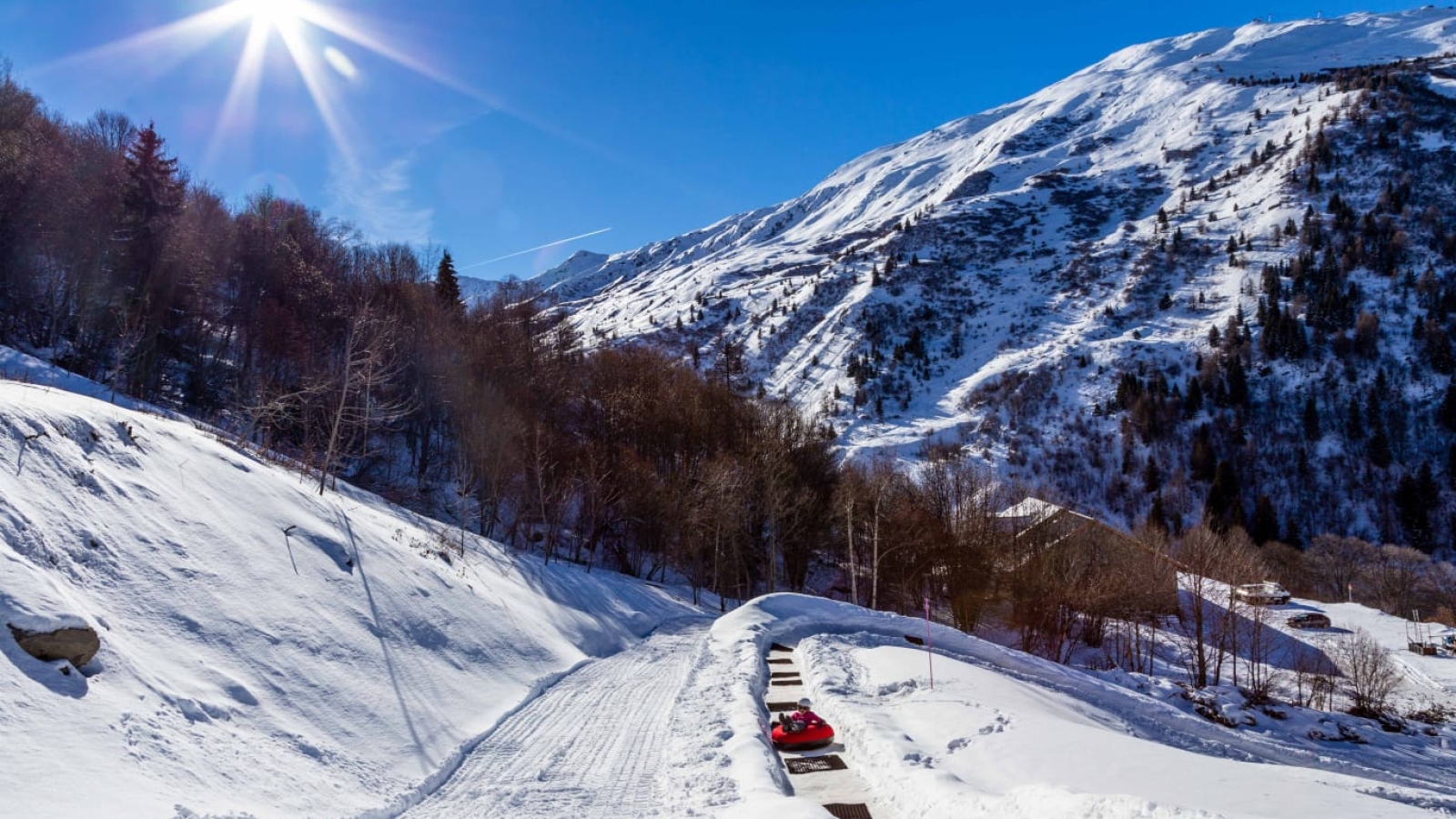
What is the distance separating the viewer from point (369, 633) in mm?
10117

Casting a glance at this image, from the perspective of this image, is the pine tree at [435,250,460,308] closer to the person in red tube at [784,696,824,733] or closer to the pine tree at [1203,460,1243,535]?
the person in red tube at [784,696,824,733]

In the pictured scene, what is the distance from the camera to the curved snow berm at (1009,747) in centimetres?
636

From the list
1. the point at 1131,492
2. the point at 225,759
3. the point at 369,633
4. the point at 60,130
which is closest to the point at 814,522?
the point at 369,633

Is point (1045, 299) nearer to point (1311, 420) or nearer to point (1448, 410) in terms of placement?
point (1311, 420)

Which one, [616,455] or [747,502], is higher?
[616,455]

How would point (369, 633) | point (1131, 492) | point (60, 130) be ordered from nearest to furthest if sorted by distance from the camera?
point (369, 633) < point (60, 130) < point (1131, 492)

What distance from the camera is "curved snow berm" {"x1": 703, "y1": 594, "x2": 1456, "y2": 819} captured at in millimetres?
6363

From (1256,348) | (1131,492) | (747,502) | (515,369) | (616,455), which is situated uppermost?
(1256,348)

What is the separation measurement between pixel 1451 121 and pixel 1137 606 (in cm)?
19558

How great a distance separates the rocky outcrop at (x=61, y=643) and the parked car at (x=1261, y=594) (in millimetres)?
39145

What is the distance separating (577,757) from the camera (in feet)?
28.6

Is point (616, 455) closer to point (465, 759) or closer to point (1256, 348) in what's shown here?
point (465, 759)

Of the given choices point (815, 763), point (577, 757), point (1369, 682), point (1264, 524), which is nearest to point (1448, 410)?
point (1264, 524)

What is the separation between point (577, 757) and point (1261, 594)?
4037 cm
